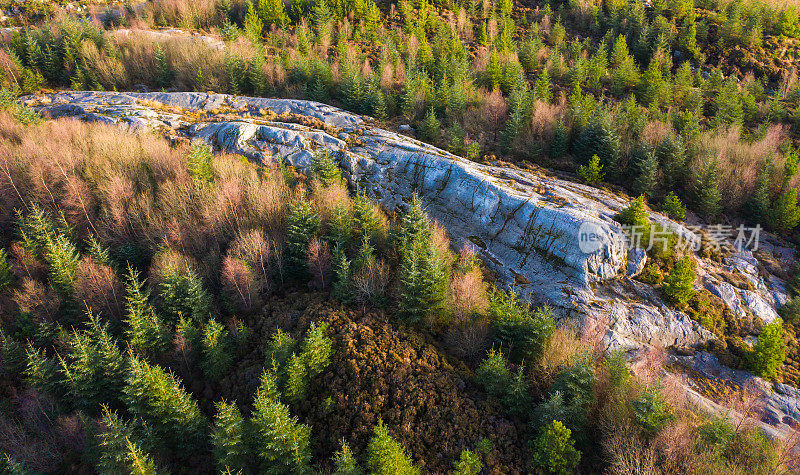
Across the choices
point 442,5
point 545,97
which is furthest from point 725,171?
point 442,5

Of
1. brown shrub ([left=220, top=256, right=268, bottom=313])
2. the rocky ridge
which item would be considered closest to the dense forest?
brown shrub ([left=220, top=256, right=268, bottom=313])

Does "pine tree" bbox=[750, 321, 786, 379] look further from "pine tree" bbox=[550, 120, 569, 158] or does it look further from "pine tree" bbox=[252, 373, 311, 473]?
"pine tree" bbox=[252, 373, 311, 473]

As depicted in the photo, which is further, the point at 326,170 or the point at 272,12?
the point at 272,12

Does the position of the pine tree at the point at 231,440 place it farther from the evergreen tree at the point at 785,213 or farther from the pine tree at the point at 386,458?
the evergreen tree at the point at 785,213

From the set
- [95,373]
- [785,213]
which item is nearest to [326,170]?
[95,373]

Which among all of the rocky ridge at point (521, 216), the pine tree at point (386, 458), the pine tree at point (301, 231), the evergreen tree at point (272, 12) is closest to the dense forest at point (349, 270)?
the pine tree at point (386, 458)

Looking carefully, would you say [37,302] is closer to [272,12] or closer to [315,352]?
[315,352]
